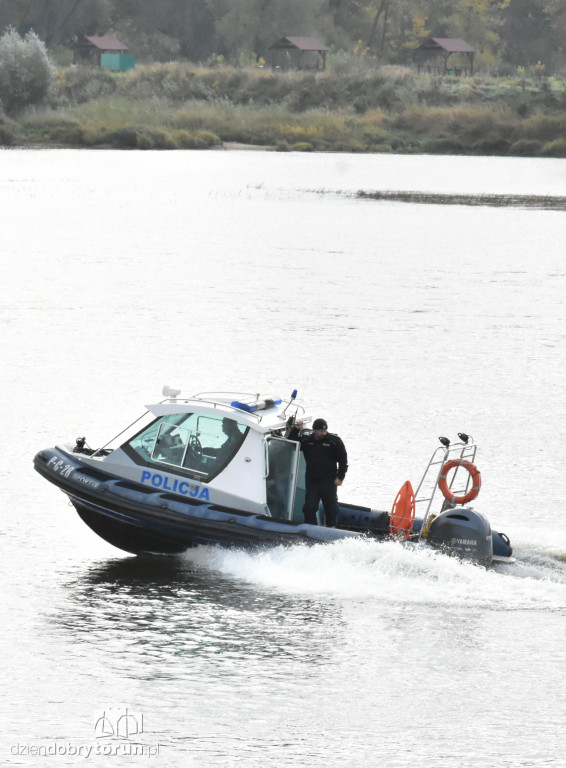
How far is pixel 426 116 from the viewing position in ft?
365

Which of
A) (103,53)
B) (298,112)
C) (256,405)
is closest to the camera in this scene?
(256,405)

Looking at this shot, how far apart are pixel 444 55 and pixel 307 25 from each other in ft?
A: 50.0

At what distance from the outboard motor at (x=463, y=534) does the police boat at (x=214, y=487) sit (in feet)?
0.36

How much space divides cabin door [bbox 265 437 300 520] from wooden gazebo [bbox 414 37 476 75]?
12631 centimetres

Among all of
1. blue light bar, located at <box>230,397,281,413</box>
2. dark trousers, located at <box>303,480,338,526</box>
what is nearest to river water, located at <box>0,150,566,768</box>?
dark trousers, located at <box>303,480,338,526</box>

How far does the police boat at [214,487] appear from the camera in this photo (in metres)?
15.5

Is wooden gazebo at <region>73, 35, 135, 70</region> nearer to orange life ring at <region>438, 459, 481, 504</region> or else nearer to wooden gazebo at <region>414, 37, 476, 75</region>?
wooden gazebo at <region>414, 37, 476, 75</region>

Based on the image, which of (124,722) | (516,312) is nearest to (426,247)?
(516,312)

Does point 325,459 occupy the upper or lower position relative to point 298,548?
upper

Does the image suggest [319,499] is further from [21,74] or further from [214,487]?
[21,74]

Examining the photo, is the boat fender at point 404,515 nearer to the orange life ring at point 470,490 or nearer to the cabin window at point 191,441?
the orange life ring at point 470,490

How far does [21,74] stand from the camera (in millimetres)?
104438

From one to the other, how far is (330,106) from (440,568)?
4177 inches

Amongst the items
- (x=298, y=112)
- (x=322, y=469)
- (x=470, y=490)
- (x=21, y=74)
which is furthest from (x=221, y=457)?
(x=298, y=112)
